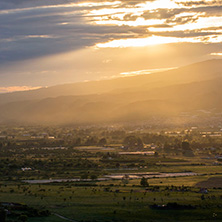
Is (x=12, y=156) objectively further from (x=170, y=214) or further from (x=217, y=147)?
(x=170, y=214)

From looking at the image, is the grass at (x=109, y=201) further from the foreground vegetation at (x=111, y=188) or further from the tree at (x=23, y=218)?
the tree at (x=23, y=218)

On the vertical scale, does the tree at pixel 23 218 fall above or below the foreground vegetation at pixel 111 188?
below

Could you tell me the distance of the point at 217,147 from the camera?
145750 millimetres

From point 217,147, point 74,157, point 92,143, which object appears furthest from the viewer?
point 92,143

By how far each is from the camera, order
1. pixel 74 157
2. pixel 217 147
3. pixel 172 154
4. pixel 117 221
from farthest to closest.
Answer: pixel 217 147 < pixel 172 154 < pixel 74 157 < pixel 117 221

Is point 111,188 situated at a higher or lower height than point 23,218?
higher

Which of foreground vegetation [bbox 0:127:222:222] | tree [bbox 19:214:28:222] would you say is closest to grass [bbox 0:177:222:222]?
foreground vegetation [bbox 0:127:222:222]

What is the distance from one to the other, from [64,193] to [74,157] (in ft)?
183

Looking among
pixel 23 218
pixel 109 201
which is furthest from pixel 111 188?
pixel 23 218

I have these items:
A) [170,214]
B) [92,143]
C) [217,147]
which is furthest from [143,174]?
[92,143]

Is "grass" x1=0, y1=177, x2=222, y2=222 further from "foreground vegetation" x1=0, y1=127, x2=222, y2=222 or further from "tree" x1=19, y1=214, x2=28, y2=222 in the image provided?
"tree" x1=19, y1=214, x2=28, y2=222

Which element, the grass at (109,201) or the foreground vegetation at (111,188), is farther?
the foreground vegetation at (111,188)

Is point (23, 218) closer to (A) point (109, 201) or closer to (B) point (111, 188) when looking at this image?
(A) point (109, 201)

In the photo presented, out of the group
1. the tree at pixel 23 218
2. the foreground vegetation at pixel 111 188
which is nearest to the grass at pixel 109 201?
the foreground vegetation at pixel 111 188
